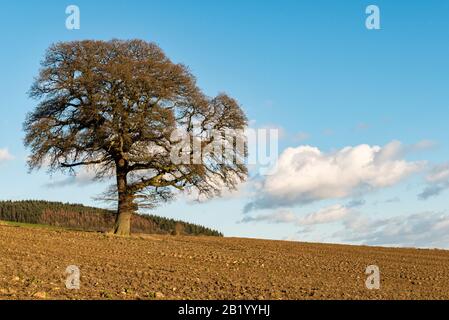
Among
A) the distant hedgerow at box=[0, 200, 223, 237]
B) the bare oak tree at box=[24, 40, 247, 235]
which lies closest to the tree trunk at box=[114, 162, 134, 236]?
the bare oak tree at box=[24, 40, 247, 235]

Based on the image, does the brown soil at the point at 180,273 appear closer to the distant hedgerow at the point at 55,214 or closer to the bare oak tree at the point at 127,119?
the bare oak tree at the point at 127,119

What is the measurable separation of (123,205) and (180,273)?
61.3 ft

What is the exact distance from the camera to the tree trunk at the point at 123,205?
39188 mm

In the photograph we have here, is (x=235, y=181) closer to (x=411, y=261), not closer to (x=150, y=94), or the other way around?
(x=150, y=94)

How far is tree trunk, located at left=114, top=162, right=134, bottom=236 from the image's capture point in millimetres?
39188

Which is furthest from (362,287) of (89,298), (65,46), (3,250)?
(65,46)

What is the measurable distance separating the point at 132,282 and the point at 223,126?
2367 centimetres

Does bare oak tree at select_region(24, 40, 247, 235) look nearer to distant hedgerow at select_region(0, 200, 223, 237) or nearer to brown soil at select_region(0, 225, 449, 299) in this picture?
brown soil at select_region(0, 225, 449, 299)

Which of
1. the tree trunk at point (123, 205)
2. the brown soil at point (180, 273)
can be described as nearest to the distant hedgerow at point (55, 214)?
the tree trunk at point (123, 205)

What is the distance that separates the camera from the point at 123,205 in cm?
3925

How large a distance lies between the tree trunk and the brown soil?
11.7ft

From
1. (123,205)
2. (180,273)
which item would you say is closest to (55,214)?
(123,205)

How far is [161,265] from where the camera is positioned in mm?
23547

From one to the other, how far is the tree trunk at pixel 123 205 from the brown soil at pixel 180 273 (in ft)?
11.7
